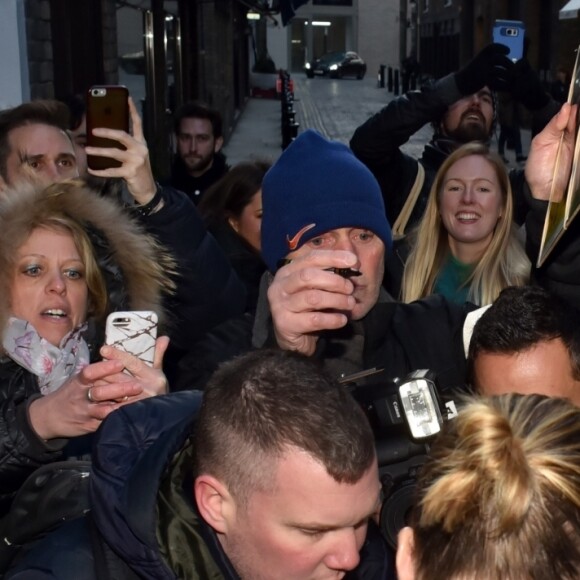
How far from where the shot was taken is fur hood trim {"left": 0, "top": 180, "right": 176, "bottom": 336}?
2.94 meters

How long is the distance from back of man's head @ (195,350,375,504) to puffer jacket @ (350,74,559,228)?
276 centimetres

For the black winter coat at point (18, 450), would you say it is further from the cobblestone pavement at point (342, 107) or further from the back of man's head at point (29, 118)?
the cobblestone pavement at point (342, 107)

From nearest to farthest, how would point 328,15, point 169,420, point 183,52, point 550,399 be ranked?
1. point 550,399
2. point 169,420
3. point 183,52
4. point 328,15

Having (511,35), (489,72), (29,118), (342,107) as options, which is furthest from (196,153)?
(342,107)

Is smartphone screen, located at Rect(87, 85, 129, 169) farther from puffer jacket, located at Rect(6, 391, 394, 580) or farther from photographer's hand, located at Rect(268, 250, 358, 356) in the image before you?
puffer jacket, located at Rect(6, 391, 394, 580)

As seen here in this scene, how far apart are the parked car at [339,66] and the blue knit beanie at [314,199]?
51.7 meters

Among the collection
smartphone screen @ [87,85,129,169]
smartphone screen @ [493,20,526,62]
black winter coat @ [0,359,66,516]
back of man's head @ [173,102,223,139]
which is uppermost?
smartphone screen @ [493,20,526,62]

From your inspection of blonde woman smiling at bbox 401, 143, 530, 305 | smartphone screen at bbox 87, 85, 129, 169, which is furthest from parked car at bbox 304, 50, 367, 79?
smartphone screen at bbox 87, 85, 129, 169

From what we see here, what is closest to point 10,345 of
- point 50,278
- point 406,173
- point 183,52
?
point 50,278

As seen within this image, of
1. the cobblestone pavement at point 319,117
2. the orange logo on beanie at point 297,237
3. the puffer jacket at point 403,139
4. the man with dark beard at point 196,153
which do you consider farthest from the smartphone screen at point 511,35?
the cobblestone pavement at point 319,117

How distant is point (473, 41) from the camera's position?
118 feet

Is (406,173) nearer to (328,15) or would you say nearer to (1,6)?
(1,6)

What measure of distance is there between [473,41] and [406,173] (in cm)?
3270

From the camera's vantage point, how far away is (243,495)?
1.89 meters
